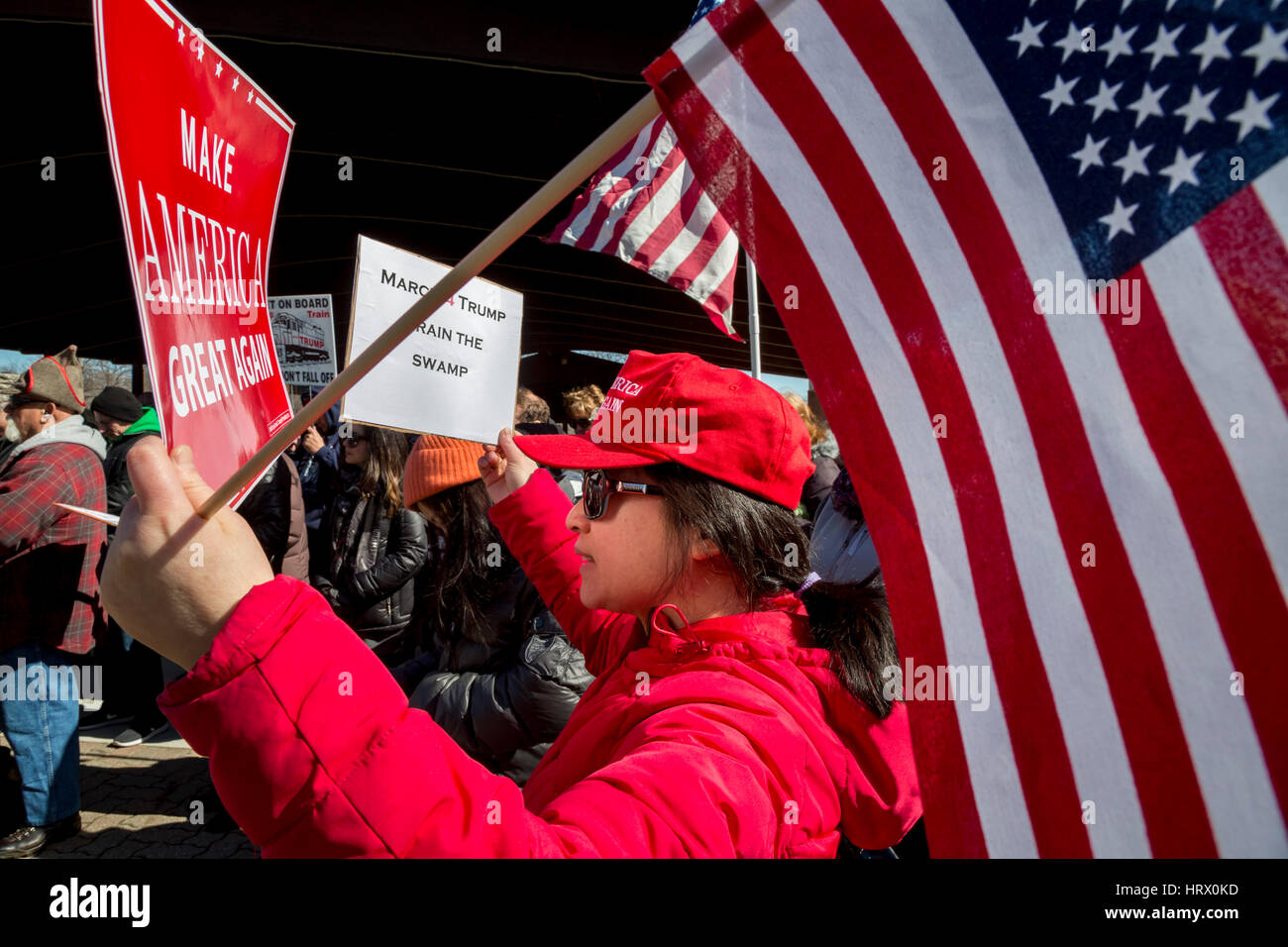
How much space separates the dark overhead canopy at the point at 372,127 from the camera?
21.3 feet

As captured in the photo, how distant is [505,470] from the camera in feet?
8.06

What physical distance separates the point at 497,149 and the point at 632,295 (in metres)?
3.99

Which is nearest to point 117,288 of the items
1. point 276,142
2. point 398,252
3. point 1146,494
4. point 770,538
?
point 398,252

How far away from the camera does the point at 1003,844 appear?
2.95ft

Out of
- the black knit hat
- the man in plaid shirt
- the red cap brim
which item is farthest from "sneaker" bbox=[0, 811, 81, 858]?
the red cap brim

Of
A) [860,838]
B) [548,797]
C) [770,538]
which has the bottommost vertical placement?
[860,838]

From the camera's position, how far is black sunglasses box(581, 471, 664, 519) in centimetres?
153

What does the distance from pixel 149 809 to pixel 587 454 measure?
488 centimetres

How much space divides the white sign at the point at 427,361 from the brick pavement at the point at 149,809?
2.26 metres

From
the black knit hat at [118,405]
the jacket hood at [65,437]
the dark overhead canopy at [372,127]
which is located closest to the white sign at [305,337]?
the black knit hat at [118,405]

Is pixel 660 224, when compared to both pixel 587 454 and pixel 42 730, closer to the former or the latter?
pixel 587 454

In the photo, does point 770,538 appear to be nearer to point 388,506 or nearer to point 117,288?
point 388,506

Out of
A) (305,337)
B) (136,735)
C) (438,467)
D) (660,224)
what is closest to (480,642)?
(438,467)

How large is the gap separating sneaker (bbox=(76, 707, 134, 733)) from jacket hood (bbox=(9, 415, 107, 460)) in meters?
3.08
